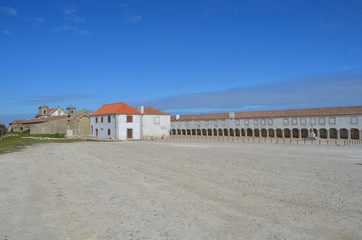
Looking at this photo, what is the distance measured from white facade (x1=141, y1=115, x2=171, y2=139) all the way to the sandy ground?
37430 millimetres

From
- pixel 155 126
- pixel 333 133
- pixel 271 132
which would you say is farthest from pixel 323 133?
pixel 155 126

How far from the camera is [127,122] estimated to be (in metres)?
49.9

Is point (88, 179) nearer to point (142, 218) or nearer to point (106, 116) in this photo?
point (142, 218)

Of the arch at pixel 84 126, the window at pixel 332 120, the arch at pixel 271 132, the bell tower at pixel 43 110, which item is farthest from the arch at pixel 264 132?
the bell tower at pixel 43 110

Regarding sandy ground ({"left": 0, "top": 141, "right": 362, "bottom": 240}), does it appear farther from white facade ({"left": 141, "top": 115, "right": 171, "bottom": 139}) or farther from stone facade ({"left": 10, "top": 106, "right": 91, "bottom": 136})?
stone facade ({"left": 10, "top": 106, "right": 91, "bottom": 136})

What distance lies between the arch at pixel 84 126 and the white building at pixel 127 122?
1703mm

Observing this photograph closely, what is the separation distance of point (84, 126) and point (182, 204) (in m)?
52.0

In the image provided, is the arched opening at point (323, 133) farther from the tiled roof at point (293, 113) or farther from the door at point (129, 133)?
the door at point (129, 133)

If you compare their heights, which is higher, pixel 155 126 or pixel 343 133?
pixel 155 126

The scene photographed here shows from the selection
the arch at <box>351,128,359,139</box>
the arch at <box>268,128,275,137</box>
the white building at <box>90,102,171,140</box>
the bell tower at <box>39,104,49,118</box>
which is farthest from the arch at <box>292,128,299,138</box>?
the bell tower at <box>39,104,49,118</box>

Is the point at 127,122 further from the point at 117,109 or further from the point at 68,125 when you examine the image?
the point at 68,125

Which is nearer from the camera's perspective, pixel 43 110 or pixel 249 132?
pixel 249 132

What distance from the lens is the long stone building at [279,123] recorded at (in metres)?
43.5

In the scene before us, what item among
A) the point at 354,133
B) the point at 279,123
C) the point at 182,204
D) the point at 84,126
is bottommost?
the point at 182,204
